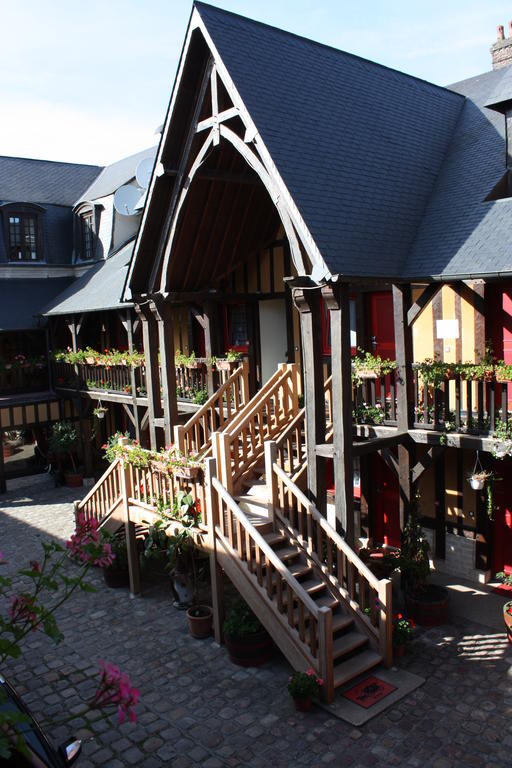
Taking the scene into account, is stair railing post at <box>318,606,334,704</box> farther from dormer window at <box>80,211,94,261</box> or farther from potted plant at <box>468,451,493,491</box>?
dormer window at <box>80,211,94,261</box>

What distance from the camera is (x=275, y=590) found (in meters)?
9.56

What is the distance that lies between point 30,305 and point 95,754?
17527mm

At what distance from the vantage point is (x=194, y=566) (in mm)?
11039

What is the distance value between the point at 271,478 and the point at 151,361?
4.92m

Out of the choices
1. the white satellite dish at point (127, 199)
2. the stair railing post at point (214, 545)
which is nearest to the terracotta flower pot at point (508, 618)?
the stair railing post at point (214, 545)

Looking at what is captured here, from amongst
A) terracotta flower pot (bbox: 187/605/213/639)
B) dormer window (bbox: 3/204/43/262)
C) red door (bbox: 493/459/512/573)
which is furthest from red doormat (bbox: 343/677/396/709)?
dormer window (bbox: 3/204/43/262)

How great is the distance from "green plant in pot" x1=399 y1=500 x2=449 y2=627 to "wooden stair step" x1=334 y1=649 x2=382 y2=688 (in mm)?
1554

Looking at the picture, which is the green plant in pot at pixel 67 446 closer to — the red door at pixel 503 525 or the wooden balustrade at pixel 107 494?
the wooden balustrade at pixel 107 494

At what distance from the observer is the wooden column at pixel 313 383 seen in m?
9.63

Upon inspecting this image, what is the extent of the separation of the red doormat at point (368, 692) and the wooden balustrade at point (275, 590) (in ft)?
1.14

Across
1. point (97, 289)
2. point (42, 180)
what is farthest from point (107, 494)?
point (42, 180)

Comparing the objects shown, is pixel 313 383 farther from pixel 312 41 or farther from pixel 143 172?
pixel 143 172

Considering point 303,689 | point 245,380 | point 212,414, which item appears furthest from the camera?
point 245,380

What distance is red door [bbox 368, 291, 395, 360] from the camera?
507 inches
